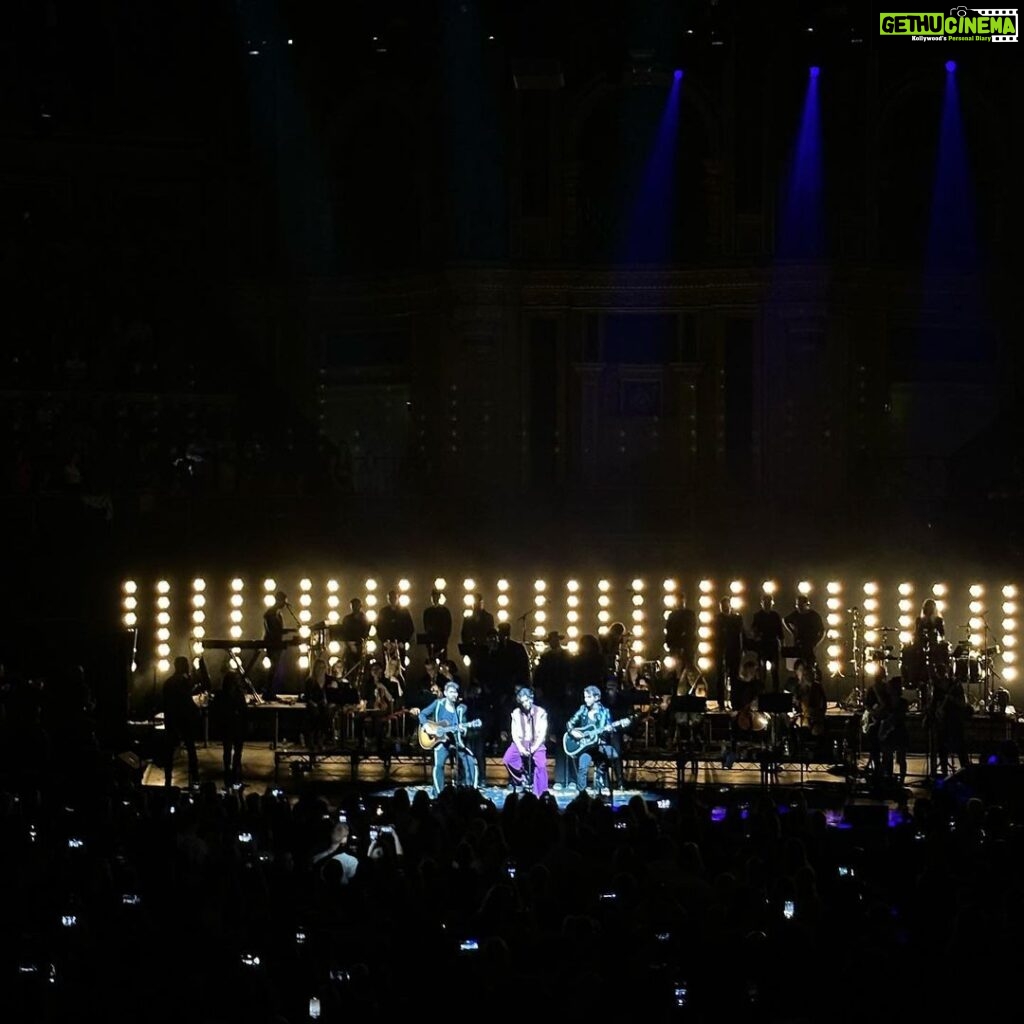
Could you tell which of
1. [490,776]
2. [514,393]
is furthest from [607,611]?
[490,776]

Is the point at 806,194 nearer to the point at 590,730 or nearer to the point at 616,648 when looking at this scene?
the point at 616,648

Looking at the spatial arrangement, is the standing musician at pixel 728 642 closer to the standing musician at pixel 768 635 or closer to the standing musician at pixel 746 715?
the standing musician at pixel 768 635

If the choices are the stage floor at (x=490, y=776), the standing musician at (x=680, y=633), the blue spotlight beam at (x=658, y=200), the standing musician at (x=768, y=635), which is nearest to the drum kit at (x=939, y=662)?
the stage floor at (x=490, y=776)

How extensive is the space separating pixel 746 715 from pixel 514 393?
10.6 m

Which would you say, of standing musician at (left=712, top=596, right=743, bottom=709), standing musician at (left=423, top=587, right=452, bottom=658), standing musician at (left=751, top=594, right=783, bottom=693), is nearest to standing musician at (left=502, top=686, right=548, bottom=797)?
standing musician at (left=423, top=587, right=452, bottom=658)

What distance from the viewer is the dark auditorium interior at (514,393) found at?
1166 inches

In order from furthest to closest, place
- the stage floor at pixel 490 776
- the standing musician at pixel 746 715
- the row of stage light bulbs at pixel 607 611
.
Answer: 1. the row of stage light bulbs at pixel 607 611
2. the standing musician at pixel 746 715
3. the stage floor at pixel 490 776

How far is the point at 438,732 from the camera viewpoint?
2653 cm

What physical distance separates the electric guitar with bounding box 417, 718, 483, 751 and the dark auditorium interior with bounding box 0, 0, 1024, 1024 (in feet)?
0.28

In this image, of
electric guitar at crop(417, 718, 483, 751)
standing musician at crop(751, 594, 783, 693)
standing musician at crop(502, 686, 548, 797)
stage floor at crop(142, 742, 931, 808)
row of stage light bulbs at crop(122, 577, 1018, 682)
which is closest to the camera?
standing musician at crop(502, 686, 548, 797)

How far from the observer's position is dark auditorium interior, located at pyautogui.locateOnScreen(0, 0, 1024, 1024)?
2962cm

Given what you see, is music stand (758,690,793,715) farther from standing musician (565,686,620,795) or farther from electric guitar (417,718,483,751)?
electric guitar (417,718,483,751)

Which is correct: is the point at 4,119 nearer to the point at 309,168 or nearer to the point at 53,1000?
the point at 309,168

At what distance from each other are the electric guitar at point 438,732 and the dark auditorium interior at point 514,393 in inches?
3.3
